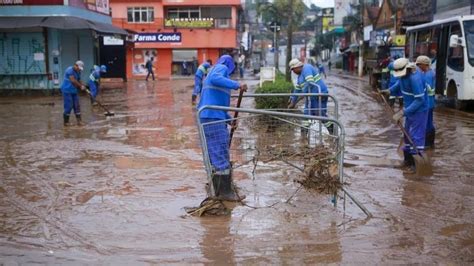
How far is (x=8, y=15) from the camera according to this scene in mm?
25031

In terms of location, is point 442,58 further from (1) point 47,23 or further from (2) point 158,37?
(2) point 158,37

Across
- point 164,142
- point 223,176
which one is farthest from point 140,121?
point 223,176

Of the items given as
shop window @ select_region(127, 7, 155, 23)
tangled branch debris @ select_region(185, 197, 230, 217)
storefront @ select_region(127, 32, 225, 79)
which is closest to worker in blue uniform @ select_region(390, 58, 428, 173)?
tangled branch debris @ select_region(185, 197, 230, 217)

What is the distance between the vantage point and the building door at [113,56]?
3725cm

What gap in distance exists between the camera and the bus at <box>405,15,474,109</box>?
1653 centimetres

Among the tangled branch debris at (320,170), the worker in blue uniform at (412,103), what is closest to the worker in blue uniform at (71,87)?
the worker in blue uniform at (412,103)

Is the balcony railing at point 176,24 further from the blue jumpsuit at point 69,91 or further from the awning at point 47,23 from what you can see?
the blue jumpsuit at point 69,91

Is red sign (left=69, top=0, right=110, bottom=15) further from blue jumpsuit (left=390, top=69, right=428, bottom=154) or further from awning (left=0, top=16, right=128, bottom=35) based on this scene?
blue jumpsuit (left=390, top=69, right=428, bottom=154)

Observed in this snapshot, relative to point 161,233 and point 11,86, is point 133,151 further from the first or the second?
point 11,86

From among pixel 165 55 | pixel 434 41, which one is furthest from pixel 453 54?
pixel 165 55

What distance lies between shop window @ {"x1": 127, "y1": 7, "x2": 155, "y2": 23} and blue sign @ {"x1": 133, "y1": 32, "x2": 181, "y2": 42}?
2578 mm

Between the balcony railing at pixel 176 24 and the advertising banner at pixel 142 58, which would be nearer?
the advertising banner at pixel 142 58

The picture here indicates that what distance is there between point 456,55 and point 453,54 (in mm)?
181

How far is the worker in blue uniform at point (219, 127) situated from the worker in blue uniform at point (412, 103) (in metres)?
2.83
